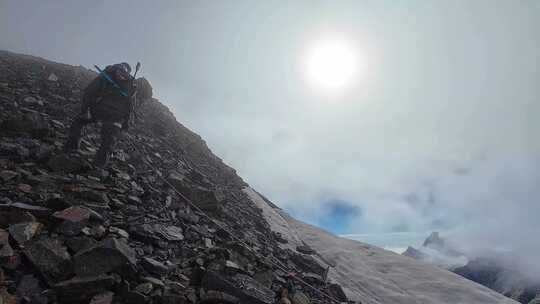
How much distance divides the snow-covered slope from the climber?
35.6ft

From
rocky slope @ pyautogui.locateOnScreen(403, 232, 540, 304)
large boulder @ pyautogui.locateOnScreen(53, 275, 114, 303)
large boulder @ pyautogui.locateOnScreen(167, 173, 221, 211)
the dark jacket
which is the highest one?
rocky slope @ pyautogui.locateOnScreen(403, 232, 540, 304)

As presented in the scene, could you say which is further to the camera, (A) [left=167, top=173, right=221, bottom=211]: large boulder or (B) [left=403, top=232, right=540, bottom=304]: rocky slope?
(B) [left=403, top=232, right=540, bottom=304]: rocky slope

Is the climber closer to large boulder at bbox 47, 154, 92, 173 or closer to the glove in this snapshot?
the glove

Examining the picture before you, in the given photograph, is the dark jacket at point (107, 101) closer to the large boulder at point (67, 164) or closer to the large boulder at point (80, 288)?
the large boulder at point (67, 164)

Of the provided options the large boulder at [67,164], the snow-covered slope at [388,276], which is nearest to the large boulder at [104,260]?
the large boulder at [67,164]

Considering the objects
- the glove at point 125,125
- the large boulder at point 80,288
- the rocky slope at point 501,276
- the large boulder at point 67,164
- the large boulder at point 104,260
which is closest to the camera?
the large boulder at point 80,288

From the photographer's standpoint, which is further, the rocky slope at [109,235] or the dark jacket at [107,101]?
the dark jacket at [107,101]

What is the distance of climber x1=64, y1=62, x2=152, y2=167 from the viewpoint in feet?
25.3

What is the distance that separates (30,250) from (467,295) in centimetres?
2901

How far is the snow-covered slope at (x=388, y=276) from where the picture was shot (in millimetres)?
18812

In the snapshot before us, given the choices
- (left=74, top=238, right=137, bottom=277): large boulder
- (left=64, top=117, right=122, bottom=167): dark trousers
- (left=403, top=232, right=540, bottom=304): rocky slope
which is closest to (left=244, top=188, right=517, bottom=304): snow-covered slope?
(left=64, top=117, right=122, bottom=167): dark trousers

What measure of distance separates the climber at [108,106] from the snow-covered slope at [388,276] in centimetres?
1086

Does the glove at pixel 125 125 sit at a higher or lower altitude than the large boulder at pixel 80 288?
higher

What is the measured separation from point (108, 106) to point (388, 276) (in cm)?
2318
